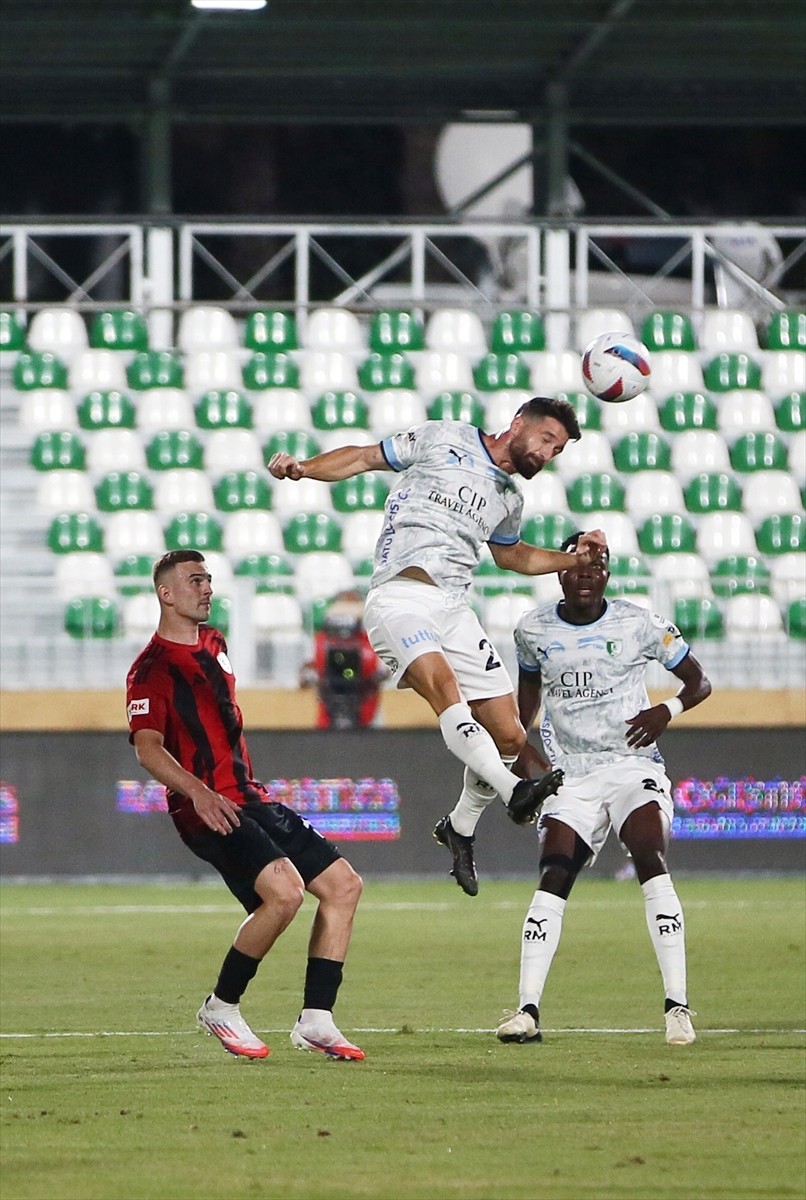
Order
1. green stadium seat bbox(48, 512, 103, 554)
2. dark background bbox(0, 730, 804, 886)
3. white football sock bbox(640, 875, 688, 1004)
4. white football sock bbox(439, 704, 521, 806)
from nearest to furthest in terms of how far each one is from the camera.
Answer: white football sock bbox(439, 704, 521, 806) → white football sock bbox(640, 875, 688, 1004) → dark background bbox(0, 730, 804, 886) → green stadium seat bbox(48, 512, 103, 554)

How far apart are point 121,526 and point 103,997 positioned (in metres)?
11.9

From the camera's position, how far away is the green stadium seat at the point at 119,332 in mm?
24172

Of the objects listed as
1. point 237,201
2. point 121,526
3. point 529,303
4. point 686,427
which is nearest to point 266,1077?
point 121,526

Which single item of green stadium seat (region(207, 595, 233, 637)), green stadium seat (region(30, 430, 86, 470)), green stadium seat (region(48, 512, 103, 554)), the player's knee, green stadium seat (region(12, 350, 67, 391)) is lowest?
the player's knee

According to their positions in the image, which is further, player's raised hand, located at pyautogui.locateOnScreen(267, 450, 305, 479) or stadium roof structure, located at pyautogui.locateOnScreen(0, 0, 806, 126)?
stadium roof structure, located at pyautogui.locateOnScreen(0, 0, 806, 126)

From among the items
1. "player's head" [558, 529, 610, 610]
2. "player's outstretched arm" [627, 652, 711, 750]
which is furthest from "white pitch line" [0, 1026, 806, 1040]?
"player's head" [558, 529, 610, 610]

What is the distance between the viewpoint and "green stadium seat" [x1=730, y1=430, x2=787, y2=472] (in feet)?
78.5

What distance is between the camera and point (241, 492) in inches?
891

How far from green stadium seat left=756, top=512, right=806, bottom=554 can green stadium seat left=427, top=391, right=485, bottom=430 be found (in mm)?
3153

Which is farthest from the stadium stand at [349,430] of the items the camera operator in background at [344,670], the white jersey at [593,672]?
the white jersey at [593,672]

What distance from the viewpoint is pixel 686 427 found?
2430 cm

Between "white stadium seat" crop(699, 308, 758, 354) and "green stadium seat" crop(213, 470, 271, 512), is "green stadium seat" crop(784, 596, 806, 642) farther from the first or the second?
"white stadium seat" crop(699, 308, 758, 354)

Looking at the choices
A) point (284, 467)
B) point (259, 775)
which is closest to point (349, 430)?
point (259, 775)

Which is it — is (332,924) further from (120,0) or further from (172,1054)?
(120,0)
